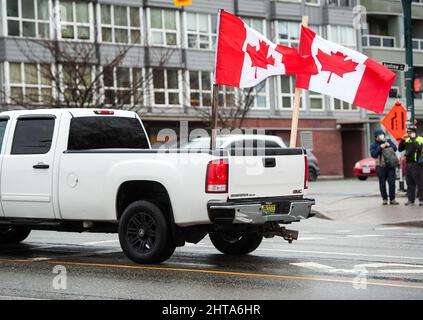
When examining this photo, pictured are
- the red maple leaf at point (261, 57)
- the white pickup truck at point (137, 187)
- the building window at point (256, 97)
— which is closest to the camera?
the white pickup truck at point (137, 187)

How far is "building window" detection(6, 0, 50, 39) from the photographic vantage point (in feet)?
132

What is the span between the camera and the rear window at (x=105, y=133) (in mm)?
10609

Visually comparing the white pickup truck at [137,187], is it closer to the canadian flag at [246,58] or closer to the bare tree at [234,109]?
the canadian flag at [246,58]

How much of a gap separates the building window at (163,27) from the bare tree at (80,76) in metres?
2.78

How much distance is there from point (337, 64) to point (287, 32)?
128 ft

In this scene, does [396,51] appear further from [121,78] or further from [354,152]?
[121,78]

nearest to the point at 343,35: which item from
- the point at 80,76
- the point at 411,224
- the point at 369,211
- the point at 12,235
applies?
the point at 80,76

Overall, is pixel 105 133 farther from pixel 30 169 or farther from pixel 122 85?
pixel 122 85

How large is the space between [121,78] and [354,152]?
19.8 metres

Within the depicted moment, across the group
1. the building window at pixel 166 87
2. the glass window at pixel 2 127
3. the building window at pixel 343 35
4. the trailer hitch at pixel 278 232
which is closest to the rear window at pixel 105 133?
the glass window at pixel 2 127

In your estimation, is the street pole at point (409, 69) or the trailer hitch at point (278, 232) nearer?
the trailer hitch at point (278, 232)

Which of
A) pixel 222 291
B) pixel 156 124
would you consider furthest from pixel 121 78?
pixel 222 291

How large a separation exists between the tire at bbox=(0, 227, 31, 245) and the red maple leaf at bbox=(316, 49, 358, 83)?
539 centimetres

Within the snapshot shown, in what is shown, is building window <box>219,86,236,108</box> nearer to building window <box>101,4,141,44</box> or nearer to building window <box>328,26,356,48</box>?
building window <box>101,4,141,44</box>
